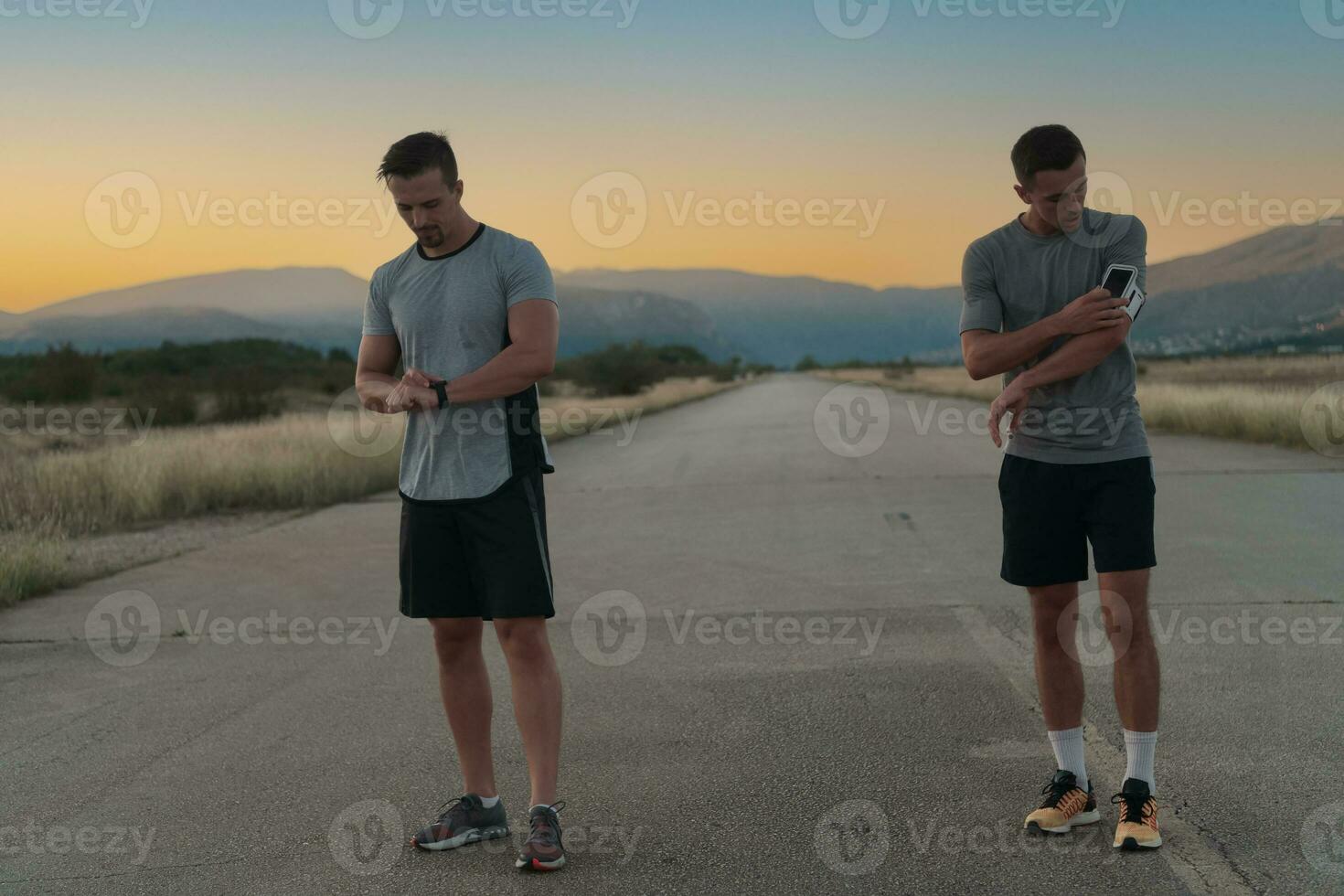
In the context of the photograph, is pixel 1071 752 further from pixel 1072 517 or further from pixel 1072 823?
pixel 1072 517

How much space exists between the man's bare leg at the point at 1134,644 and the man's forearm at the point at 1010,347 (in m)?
0.73

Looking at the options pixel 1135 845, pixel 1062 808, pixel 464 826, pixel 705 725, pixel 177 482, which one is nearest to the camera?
pixel 1135 845

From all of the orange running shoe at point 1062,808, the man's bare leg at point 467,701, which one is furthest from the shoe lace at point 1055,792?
the man's bare leg at point 467,701

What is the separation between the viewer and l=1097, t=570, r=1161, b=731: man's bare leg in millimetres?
3760

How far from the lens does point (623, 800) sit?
4.26 metres

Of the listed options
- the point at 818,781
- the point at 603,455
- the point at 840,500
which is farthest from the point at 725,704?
the point at 603,455

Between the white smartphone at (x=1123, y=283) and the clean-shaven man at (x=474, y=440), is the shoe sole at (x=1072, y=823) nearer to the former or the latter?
the clean-shaven man at (x=474, y=440)

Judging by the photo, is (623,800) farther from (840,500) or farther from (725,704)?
(840,500)

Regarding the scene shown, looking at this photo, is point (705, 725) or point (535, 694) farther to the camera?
point (705, 725)

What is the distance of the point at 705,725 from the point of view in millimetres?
5184

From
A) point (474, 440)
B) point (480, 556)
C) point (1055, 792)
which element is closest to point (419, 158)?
point (474, 440)

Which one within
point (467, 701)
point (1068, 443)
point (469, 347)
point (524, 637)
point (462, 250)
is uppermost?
point (462, 250)

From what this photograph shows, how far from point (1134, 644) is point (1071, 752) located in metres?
0.45

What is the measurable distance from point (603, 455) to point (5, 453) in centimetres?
916
